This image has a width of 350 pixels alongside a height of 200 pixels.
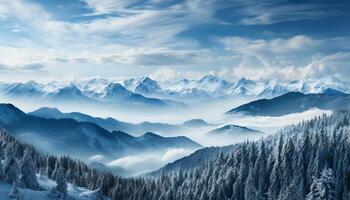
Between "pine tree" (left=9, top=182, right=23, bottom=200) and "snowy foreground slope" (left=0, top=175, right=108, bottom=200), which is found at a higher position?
"snowy foreground slope" (left=0, top=175, right=108, bottom=200)

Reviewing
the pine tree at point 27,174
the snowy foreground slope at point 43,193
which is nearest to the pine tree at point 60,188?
the snowy foreground slope at point 43,193

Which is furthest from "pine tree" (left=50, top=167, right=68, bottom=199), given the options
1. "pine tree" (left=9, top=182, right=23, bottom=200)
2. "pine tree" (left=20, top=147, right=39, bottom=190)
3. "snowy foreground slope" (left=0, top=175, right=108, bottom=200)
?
"pine tree" (left=9, top=182, right=23, bottom=200)

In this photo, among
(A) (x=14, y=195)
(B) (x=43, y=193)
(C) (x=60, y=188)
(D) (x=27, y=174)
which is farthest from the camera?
(D) (x=27, y=174)

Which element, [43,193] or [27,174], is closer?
[43,193]

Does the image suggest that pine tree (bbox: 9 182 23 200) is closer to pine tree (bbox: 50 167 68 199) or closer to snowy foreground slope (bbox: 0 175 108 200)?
snowy foreground slope (bbox: 0 175 108 200)

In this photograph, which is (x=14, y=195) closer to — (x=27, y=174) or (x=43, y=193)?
(x=43, y=193)

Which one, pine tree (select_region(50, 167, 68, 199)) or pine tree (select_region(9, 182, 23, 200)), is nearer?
pine tree (select_region(9, 182, 23, 200))

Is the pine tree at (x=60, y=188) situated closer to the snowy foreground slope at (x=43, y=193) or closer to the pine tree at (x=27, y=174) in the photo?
the snowy foreground slope at (x=43, y=193)

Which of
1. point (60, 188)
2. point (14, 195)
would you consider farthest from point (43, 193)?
point (14, 195)

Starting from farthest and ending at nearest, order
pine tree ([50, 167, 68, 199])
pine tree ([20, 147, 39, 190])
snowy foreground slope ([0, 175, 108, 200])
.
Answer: pine tree ([20, 147, 39, 190]), pine tree ([50, 167, 68, 199]), snowy foreground slope ([0, 175, 108, 200])

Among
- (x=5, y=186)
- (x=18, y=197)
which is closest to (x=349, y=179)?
(x=18, y=197)

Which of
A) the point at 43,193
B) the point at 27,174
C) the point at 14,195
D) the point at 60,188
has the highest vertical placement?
the point at 27,174

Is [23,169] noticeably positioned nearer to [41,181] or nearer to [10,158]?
[10,158]
